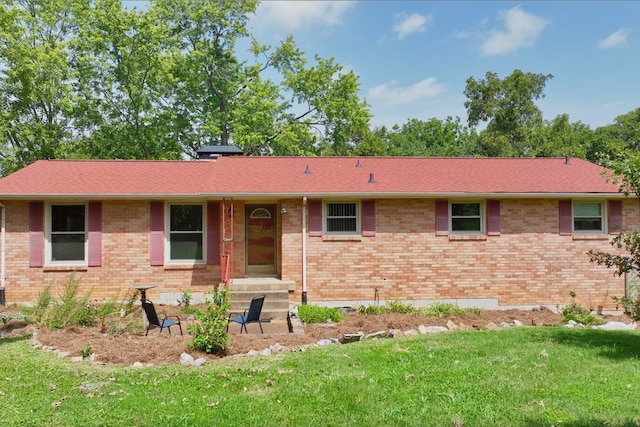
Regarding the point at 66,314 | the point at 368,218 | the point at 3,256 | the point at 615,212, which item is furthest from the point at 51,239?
the point at 615,212

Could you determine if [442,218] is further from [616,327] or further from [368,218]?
[616,327]

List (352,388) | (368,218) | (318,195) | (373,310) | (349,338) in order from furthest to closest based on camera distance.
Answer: (368,218) < (318,195) < (373,310) < (349,338) < (352,388)

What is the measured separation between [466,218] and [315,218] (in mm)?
4267

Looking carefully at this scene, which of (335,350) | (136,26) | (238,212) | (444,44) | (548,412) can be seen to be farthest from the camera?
(136,26)

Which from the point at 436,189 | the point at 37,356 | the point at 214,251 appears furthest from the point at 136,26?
the point at 37,356

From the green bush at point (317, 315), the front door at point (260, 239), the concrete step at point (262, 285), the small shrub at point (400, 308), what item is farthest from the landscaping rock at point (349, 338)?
the front door at point (260, 239)

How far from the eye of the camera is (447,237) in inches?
491

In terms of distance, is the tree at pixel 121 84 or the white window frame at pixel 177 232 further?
the tree at pixel 121 84

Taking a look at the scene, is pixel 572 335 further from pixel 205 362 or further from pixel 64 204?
pixel 64 204

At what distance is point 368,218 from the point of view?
12.4 meters

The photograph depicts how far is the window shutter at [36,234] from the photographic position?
1219 centimetres

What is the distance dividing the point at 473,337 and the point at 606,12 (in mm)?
9895

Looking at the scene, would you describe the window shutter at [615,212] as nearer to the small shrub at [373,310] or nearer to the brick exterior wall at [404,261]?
the brick exterior wall at [404,261]

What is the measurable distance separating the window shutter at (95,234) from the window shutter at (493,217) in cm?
1073
